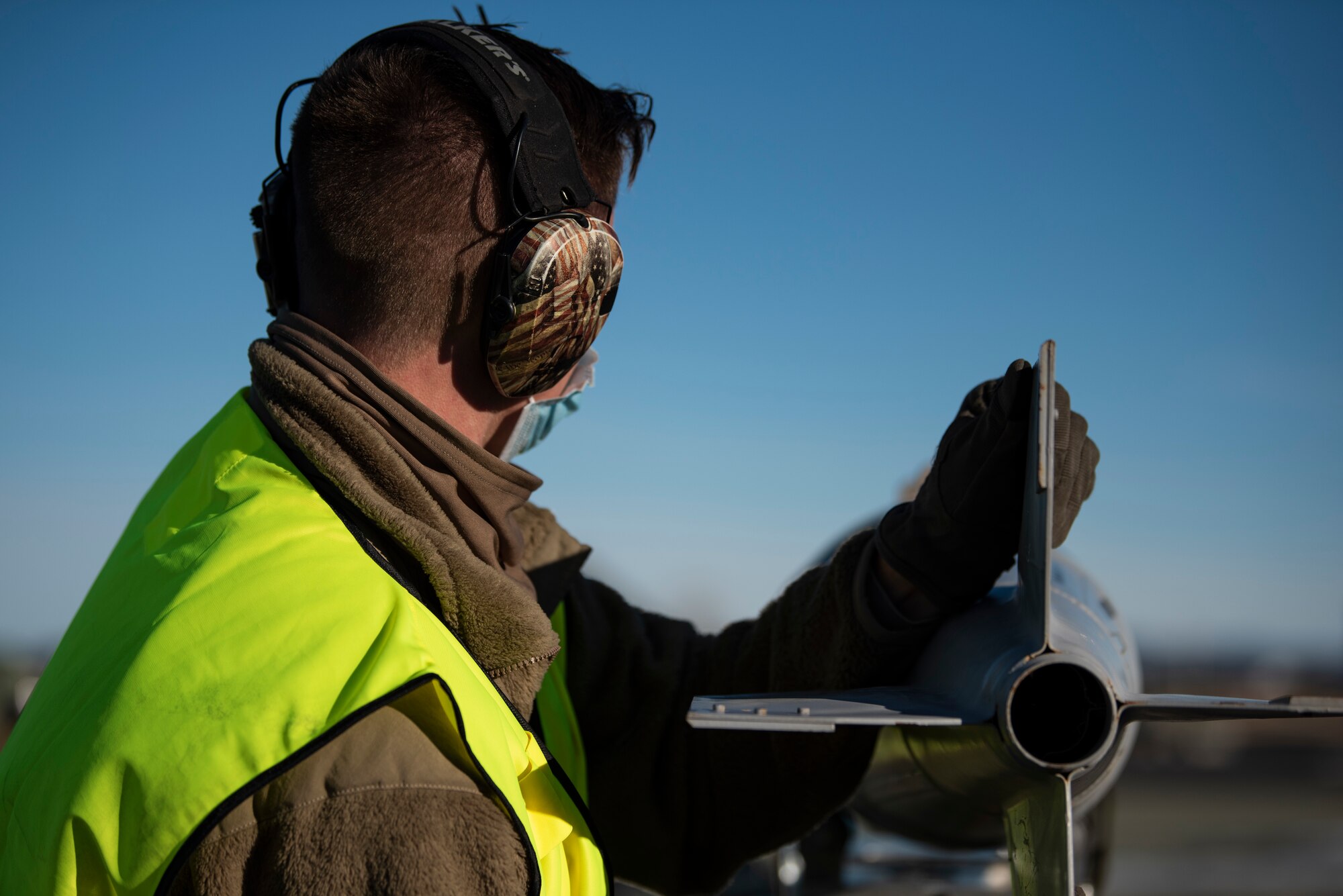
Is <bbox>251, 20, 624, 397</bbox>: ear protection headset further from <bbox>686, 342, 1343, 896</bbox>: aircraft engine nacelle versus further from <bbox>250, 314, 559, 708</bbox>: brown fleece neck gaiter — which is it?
Result: <bbox>686, 342, 1343, 896</bbox>: aircraft engine nacelle

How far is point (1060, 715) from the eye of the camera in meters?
1.95

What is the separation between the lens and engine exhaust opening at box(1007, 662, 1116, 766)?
1827mm

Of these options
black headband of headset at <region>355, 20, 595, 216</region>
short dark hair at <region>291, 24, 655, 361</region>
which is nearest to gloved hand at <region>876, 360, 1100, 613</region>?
black headband of headset at <region>355, 20, 595, 216</region>

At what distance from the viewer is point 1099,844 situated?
3.94 m

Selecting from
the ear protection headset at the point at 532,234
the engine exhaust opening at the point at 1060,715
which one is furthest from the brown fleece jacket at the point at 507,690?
the engine exhaust opening at the point at 1060,715

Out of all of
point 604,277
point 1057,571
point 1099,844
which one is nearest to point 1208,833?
point 1099,844

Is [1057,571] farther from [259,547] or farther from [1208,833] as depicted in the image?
[1208,833]

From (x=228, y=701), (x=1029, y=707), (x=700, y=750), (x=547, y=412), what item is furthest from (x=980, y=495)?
(x=228, y=701)

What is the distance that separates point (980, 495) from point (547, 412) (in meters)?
1.09

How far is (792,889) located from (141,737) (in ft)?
11.0

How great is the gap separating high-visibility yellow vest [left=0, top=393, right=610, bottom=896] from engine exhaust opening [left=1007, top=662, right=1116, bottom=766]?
853mm

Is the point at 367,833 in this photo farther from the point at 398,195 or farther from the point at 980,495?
the point at 980,495

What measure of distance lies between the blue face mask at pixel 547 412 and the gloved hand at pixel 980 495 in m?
0.88

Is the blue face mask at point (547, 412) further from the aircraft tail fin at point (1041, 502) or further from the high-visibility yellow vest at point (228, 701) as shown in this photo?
the aircraft tail fin at point (1041, 502)
